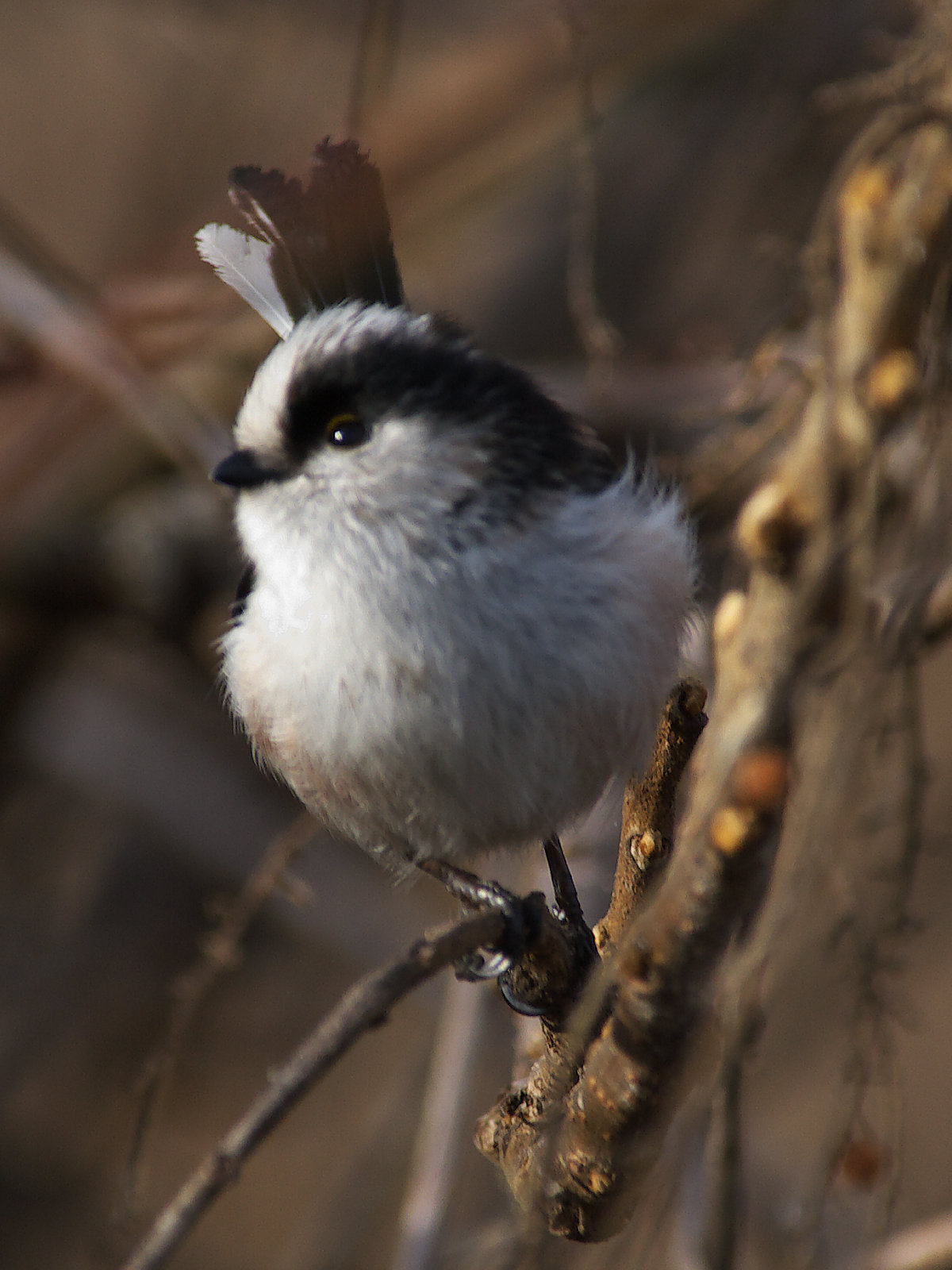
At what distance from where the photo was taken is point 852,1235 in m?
3.45

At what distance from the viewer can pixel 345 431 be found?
2.10m

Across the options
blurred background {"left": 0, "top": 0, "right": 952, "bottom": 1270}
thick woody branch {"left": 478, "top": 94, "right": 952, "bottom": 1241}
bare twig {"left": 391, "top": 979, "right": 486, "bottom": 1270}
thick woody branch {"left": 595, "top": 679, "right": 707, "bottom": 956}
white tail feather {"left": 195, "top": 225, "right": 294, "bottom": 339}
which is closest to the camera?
thick woody branch {"left": 478, "top": 94, "right": 952, "bottom": 1241}

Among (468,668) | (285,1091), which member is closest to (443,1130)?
(468,668)

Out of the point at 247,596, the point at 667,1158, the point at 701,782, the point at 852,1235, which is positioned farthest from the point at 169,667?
the point at 701,782

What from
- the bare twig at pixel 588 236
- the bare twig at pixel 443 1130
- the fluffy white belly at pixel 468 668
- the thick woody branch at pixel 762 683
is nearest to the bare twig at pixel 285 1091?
the thick woody branch at pixel 762 683

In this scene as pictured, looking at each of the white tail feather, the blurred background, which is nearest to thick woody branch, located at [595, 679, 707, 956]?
Result: the white tail feather

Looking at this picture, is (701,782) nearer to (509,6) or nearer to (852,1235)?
(852,1235)

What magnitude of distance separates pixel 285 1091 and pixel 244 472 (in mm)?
→ 1153

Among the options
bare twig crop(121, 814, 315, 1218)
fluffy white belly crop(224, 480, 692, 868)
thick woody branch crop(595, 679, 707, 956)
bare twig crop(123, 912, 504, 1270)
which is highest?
bare twig crop(123, 912, 504, 1270)

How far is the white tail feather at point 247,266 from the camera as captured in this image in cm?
219

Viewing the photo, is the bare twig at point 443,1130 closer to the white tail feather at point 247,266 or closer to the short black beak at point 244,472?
the short black beak at point 244,472

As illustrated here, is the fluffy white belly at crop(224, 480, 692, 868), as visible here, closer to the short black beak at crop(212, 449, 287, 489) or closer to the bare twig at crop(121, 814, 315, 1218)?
the short black beak at crop(212, 449, 287, 489)

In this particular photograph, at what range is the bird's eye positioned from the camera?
2.10 meters

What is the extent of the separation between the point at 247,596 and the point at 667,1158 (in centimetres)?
121
